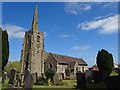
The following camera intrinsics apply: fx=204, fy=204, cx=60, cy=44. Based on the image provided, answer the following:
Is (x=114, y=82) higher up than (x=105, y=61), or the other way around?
(x=105, y=61)

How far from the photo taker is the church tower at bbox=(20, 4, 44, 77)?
170ft

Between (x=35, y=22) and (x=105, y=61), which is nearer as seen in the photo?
(x=105, y=61)

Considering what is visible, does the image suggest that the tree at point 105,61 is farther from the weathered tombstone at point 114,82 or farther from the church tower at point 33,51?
the church tower at point 33,51

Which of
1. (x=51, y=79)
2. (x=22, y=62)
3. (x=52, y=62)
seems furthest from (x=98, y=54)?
(x=22, y=62)

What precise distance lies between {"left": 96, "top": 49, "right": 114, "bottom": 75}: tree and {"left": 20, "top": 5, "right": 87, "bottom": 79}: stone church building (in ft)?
64.5

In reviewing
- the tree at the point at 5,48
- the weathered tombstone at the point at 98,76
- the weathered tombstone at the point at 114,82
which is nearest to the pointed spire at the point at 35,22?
the tree at the point at 5,48

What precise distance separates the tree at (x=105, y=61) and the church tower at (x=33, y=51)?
21.6 m

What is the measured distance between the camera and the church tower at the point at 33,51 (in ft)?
170

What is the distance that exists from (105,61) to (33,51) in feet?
78.8

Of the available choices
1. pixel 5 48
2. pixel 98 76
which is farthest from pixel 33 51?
pixel 98 76

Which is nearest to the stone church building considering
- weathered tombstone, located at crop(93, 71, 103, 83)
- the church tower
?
the church tower

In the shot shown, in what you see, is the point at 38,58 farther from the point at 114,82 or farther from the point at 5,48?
the point at 114,82

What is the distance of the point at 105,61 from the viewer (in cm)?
3300

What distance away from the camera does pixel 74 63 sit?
57312 mm
